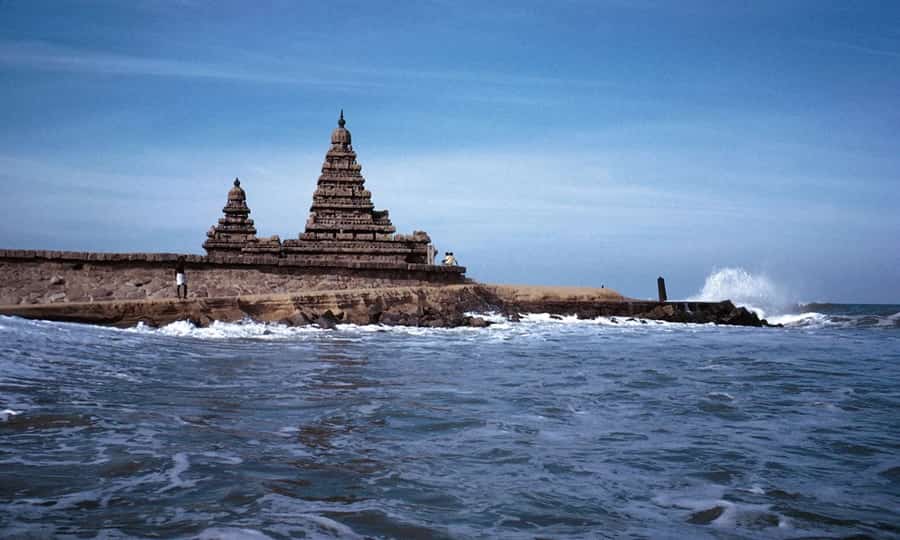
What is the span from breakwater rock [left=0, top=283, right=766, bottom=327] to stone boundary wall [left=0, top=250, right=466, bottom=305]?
94 centimetres

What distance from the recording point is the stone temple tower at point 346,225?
1219 inches

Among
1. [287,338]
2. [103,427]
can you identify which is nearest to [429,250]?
[287,338]

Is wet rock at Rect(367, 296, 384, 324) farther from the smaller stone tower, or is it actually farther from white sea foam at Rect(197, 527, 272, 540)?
the smaller stone tower

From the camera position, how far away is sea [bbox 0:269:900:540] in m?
3.72

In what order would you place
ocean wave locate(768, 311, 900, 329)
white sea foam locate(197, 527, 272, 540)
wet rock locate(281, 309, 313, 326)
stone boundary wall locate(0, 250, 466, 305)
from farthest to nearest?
ocean wave locate(768, 311, 900, 329) < wet rock locate(281, 309, 313, 326) < stone boundary wall locate(0, 250, 466, 305) < white sea foam locate(197, 527, 272, 540)

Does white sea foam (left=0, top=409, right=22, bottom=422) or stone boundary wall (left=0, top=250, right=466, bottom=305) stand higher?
stone boundary wall (left=0, top=250, right=466, bottom=305)

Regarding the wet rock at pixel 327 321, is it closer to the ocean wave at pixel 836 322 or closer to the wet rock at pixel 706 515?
the wet rock at pixel 706 515

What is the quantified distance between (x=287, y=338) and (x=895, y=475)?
34.1ft

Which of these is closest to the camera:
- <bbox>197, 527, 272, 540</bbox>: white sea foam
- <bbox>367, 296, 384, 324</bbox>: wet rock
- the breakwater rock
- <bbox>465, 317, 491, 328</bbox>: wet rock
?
<bbox>197, 527, 272, 540</bbox>: white sea foam

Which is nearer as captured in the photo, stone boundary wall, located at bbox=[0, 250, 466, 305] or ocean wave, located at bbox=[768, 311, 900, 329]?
stone boundary wall, located at bbox=[0, 250, 466, 305]

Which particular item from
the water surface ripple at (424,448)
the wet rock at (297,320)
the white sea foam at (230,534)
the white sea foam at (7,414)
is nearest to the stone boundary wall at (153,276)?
the wet rock at (297,320)

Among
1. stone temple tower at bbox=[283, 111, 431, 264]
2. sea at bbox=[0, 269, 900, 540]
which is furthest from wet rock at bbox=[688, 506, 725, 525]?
stone temple tower at bbox=[283, 111, 431, 264]

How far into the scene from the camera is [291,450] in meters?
4.99

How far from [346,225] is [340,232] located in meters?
0.40
